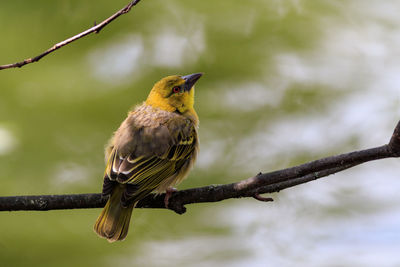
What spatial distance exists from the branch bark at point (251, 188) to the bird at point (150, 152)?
0.16 metres

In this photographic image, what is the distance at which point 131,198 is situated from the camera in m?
2.96

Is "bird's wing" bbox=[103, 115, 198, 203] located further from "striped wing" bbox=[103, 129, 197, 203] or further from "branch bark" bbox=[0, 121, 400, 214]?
"branch bark" bbox=[0, 121, 400, 214]

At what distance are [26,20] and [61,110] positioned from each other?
3.01 feet

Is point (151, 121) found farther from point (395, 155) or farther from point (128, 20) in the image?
point (395, 155)

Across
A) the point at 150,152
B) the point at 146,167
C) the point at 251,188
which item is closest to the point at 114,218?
the point at 146,167

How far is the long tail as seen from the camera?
10.1ft

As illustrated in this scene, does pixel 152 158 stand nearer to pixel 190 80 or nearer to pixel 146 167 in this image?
pixel 146 167

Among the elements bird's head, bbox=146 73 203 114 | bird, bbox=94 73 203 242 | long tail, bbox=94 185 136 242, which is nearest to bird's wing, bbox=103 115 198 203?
bird, bbox=94 73 203 242

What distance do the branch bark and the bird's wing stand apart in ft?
0.48

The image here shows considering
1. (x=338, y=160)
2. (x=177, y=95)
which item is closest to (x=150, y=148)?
(x=177, y=95)

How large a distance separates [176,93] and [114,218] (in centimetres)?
109

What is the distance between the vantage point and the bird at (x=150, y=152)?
3047mm

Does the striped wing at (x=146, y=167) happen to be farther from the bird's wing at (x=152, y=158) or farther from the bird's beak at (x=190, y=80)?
the bird's beak at (x=190, y=80)

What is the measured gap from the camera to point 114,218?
121 inches
